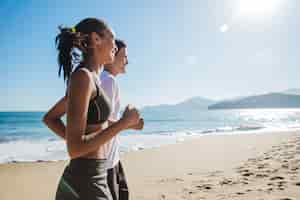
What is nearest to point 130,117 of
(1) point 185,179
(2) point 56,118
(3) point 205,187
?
(2) point 56,118

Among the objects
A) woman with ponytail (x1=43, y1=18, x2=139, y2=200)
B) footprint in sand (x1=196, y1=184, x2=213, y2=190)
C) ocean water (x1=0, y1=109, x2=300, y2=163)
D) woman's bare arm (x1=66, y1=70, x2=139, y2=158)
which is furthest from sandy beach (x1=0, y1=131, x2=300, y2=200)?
woman's bare arm (x1=66, y1=70, x2=139, y2=158)

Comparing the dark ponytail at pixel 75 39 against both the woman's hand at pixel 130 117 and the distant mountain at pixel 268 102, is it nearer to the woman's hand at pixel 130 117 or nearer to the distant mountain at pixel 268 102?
the woman's hand at pixel 130 117

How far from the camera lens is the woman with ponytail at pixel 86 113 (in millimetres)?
1196

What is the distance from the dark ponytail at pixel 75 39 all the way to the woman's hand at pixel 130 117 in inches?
16.1

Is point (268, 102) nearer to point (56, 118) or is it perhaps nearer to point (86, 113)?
point (56, 118)

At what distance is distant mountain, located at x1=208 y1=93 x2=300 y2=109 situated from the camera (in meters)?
157

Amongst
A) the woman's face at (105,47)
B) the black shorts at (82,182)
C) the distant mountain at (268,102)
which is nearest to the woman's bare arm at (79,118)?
the black shorts at (82,182)

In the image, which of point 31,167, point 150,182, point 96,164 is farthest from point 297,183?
point 31,167

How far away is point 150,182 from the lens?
6.18 metres

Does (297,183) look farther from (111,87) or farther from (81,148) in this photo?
(81,148)

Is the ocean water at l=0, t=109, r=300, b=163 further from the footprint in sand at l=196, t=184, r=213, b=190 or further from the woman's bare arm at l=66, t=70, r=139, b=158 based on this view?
the woman's bare arm at l=66, t=70, r=139, b=158

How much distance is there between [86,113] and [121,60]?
1476mm

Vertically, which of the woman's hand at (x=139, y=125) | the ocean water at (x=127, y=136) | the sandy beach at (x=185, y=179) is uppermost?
the woman's hand at (x=139, y=125)

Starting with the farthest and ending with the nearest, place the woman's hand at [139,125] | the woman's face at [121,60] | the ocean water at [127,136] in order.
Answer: the ocean water at [127,136] < the woman's face at [121,60] < the woman's hand at [139,125]
